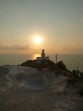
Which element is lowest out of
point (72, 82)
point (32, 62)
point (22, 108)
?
point (22, 108)

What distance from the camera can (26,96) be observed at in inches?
1162

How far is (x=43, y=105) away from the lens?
2572 centimetres

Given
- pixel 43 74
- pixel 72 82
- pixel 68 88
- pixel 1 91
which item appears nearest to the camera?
pixel 1 91

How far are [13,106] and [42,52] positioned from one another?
3476 cm

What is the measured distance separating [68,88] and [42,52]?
25757 millimetres

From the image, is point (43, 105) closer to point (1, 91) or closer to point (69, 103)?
point (69, 103)

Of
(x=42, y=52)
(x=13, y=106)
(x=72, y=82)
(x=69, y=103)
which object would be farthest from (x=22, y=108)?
(x=42, y=52)

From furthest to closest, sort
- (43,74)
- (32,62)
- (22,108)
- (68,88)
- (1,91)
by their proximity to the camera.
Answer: (32,62) → (43,74) → (68,88) → (1,91) → (22,108)

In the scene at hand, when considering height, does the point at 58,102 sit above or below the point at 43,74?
below

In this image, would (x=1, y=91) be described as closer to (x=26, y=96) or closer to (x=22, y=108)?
(x=26, y=96)

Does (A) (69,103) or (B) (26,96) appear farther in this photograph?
(B) (26,96)

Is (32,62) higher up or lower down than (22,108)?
higher up

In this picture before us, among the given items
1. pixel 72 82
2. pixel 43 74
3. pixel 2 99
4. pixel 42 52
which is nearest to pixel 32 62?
pixel 42 52

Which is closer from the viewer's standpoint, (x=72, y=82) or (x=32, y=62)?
(x=72, y=82)
